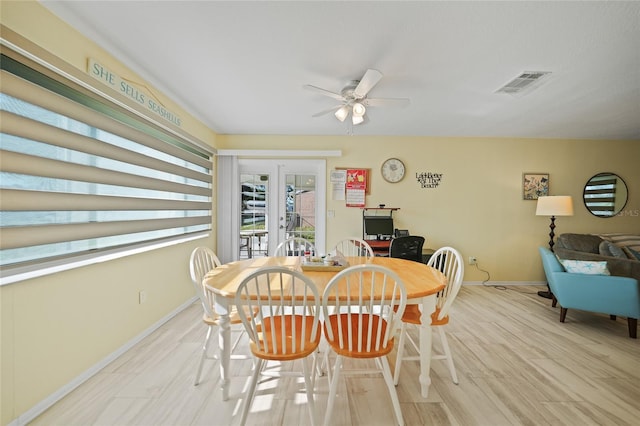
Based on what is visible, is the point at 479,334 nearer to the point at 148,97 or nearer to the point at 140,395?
the point at 140,395

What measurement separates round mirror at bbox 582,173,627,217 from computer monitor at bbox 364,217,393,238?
11.0 ft

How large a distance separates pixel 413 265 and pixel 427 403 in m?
0.94

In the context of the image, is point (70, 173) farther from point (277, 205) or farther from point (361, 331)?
point (277, 205)

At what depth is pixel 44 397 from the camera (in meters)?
1.58

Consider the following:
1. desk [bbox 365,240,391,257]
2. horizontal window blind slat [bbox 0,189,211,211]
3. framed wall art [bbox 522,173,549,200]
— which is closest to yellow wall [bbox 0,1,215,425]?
horizontal window blind slat [bbox 0,189,211,211]

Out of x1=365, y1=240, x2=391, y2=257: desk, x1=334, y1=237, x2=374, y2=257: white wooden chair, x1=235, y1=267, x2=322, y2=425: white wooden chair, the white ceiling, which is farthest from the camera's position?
x1=365, y1=240, x2=391, y2=257: desk

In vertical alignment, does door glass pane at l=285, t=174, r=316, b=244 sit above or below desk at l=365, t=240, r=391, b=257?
above

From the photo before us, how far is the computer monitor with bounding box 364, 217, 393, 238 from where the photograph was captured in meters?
3.97

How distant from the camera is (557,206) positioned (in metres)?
3.68

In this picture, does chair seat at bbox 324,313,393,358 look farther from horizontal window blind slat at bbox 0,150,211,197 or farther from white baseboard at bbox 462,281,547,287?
white baseboard at bbox 462,281,547,287

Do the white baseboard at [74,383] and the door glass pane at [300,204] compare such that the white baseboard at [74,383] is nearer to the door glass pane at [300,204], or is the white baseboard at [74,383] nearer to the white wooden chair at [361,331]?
the white wooden chair at [361,331]

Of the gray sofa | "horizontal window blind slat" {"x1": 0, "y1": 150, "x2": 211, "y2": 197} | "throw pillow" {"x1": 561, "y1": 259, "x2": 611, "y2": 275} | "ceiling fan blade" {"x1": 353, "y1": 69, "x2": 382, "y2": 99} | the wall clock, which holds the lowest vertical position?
"throw pillow" {"x1": 561, "y1": 259, "x2": 611, "y2": 275}

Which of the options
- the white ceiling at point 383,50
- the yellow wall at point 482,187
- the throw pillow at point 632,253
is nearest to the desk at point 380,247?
the yellow wall at point 482,187

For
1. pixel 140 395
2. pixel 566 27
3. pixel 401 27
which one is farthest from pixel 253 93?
pixel 140 395
